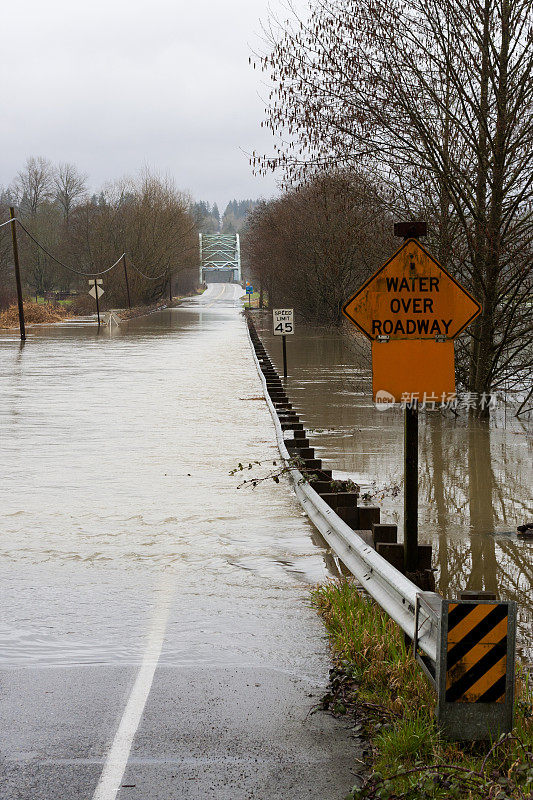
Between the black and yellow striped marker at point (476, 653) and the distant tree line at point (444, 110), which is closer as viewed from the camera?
the black and yellow striped marker at point (476, 653)

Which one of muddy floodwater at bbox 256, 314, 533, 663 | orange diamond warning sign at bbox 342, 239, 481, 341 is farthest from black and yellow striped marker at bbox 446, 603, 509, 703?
orange diamond warning sign at bbox 342, 239, 481, 341

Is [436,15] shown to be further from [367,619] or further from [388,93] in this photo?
[367,619]

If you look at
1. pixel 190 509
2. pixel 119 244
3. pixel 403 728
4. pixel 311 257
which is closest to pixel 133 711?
pixel 403 728

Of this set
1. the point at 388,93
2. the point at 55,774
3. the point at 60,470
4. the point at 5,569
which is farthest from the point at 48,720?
the point at 388,93

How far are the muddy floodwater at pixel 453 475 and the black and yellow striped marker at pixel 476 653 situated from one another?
5.73 ft

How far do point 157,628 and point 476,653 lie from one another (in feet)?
8.07

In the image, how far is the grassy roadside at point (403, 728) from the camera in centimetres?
387

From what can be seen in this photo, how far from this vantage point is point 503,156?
1697 centimetres

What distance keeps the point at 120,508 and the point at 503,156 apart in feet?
33.3

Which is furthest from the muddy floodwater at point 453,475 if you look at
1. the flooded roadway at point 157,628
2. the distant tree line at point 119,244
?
the distant tree line at point 119,244

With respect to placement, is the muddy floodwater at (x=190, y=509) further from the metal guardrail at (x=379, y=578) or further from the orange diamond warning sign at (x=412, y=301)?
the orange diamond warning sign at (x=412, y=301)

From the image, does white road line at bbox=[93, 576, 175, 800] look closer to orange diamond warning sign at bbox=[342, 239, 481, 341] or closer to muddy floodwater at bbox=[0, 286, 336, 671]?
muddy floodwater at bbox=[0, 286, 336, 671]

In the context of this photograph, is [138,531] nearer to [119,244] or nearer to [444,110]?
[444,110]

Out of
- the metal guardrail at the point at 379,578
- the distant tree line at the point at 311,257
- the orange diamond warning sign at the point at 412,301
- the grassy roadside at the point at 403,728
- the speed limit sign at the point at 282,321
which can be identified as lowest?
the grassy roadside at the point at 403,728
